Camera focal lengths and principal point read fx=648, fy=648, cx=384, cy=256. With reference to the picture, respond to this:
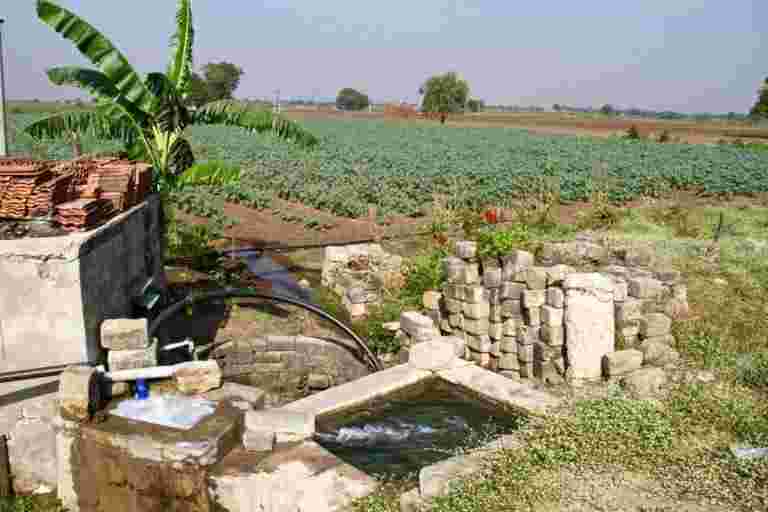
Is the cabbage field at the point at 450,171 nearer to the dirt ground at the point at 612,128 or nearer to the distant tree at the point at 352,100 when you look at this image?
the dirt ground at the point at 612,128

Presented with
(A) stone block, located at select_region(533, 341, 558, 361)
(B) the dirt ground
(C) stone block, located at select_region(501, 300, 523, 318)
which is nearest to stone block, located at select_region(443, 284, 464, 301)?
(C) stone block, located at select_region(501, 300, 523, 318)

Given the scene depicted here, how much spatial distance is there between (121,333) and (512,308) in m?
5.09

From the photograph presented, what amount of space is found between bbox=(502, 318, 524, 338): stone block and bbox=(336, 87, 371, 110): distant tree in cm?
12902

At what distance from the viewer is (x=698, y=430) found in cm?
599

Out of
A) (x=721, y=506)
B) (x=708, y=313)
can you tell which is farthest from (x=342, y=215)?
(x=721, y=506)

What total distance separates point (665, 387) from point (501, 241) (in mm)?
3154

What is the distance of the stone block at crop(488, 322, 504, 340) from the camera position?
9156mm

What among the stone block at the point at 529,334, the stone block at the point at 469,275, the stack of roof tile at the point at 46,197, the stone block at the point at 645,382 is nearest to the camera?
Answer: the stack of roof tile at the point at 46,197

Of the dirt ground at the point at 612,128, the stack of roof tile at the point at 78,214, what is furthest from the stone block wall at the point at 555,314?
the dirt ground at the point at 612,128

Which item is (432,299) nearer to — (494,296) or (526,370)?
(494,296)

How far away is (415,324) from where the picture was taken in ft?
29.9

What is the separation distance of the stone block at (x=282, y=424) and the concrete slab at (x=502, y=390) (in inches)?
91.6

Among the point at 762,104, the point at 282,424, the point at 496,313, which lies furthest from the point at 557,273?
→ the point at 762,104

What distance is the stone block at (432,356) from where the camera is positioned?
7.99 m
